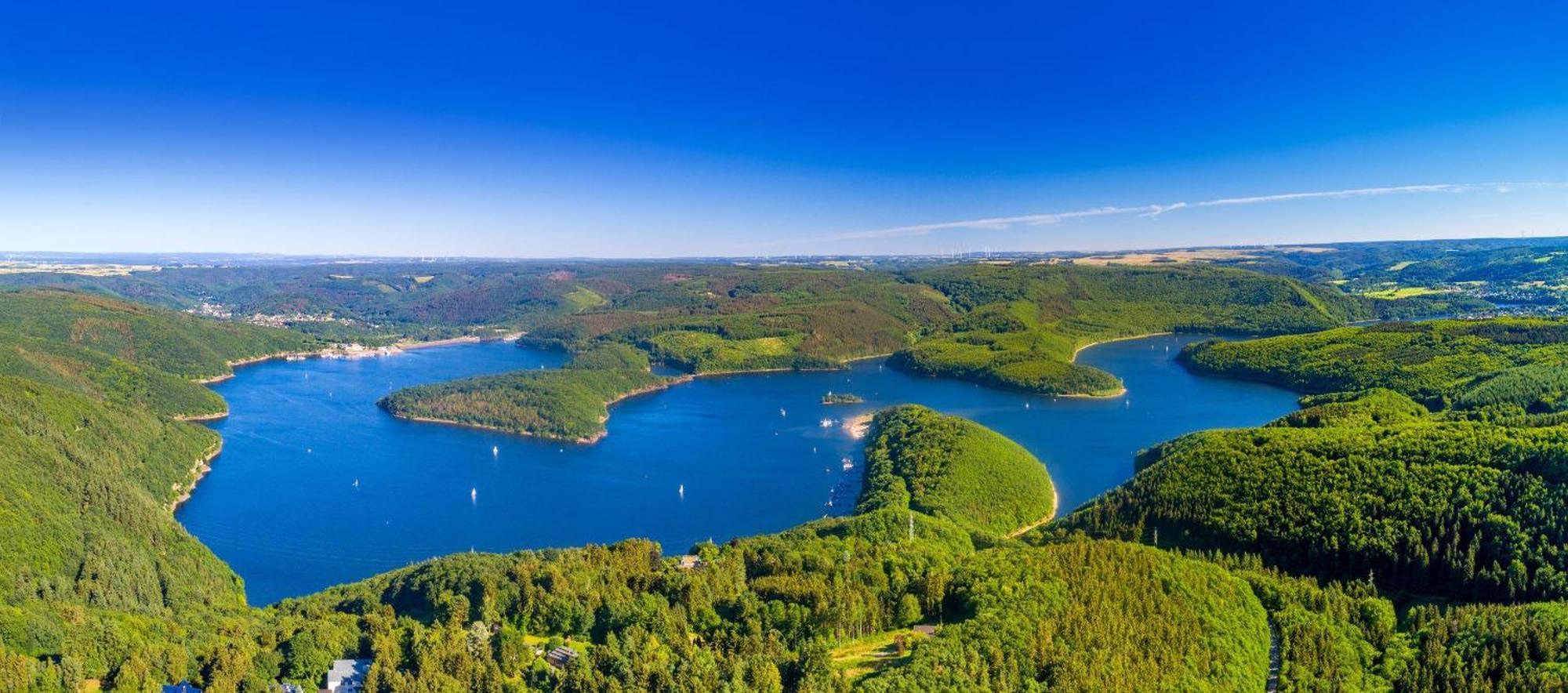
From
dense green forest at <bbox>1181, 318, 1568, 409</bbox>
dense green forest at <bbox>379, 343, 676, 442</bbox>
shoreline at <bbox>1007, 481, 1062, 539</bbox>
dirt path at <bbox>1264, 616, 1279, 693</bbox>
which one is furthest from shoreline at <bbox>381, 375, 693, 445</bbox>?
dense green forest at <bbox>1181, 318, 1568, 409</bbox>

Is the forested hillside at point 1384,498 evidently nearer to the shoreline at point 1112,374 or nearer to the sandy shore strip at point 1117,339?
the shoreline at point 1112,374

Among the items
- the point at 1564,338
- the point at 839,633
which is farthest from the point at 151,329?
the point at 1564,338

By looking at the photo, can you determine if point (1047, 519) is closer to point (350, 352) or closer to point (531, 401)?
point (531, 401)

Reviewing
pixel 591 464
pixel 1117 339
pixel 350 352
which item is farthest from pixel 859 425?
pixel 350 352

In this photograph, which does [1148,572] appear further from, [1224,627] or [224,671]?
[224,671]

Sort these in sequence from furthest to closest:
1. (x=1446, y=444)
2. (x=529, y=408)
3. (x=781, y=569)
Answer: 1. (x=529, y=408)
2. (x=1446, y=444)
3. (x=781, y=569)

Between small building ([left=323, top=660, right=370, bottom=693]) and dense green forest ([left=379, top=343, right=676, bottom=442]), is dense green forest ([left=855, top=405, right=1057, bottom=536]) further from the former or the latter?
dense green forest ([left=379, top=343, right=676, bottom=442])
